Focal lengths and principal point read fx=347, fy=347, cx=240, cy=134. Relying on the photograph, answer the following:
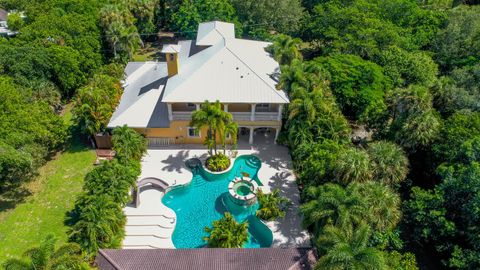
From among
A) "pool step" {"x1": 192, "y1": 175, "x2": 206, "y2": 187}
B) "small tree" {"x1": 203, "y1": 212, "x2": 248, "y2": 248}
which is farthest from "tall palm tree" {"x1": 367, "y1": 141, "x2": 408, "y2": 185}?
"pool step" {"x1": 192, "y1": 175, "x2": 206, "y2": 187}

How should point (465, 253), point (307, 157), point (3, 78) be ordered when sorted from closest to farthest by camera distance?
point (465, 253) < point (307, 157) < point (3, 78)

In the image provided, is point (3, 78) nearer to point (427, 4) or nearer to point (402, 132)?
point (402, 132)

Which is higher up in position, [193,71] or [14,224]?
[193,71]

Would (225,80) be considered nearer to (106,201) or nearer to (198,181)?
(198,181)

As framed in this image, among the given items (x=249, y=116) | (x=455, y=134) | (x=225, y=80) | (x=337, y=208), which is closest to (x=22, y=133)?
(x=225, y=80)

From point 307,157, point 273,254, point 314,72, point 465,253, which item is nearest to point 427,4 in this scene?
point 314,72
